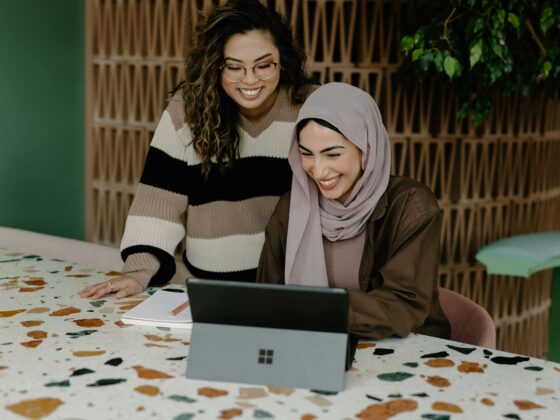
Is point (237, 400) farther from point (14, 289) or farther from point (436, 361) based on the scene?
point (14, 289)

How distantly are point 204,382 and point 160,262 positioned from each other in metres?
0.78

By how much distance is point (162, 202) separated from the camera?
2211 mm

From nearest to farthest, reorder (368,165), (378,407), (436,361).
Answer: (378,407)
(436,361)
(368,165)

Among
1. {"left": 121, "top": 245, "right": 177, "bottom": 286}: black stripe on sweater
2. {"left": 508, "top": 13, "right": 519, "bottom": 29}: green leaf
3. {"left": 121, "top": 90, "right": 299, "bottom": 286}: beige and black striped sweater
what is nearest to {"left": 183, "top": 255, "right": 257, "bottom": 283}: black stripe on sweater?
{"left": 121, "top": 90, "right": 299, "bottom": 286}: beige and black striped sweater

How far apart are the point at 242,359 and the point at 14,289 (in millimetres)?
860

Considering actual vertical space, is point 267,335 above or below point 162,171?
below

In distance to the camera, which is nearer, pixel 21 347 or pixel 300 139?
pixel 21 347

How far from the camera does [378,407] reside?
4.19 ft

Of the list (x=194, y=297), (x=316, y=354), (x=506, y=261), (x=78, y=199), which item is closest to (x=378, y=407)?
(x=316, y=354)

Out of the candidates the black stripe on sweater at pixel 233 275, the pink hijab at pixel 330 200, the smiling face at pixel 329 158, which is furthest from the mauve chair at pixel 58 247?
the smiling face at pixel 329 158

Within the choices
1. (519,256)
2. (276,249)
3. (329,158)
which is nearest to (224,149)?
(276,249)

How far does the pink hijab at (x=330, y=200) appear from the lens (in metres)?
1.84

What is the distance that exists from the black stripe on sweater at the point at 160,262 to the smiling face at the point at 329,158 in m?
0.52

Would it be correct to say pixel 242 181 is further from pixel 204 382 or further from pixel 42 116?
pixel 42 116
